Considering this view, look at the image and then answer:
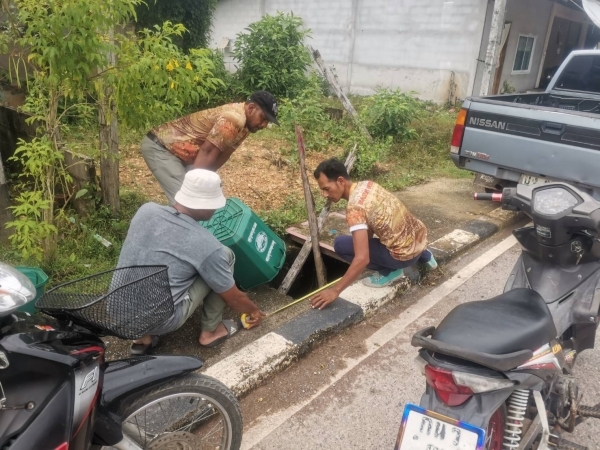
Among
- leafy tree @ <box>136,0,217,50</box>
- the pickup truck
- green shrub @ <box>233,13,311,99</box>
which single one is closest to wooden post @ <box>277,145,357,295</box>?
the pickup truck

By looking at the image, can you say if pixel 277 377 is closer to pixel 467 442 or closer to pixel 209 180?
pixel 209 180

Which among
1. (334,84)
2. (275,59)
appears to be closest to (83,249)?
(334,84)

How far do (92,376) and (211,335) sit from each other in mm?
1383

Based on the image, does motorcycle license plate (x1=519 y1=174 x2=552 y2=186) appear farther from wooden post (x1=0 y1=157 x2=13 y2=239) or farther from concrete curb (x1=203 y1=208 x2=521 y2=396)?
wooden post (x1=0 y1=157 x2=13 y2=239)

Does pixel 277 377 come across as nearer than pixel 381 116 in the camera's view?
Yes

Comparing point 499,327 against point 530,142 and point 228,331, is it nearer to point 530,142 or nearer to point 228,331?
point 228,331

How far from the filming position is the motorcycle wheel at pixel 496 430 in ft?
5.95

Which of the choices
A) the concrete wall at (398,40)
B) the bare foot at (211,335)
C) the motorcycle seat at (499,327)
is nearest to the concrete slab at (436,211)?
the bare foot at (211,335)

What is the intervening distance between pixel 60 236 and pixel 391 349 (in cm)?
271

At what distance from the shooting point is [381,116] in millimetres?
8141

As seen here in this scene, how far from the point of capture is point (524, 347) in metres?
1.72

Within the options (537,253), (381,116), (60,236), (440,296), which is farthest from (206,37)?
(537,253)

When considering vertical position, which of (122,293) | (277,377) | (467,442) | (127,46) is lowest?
(277,377)

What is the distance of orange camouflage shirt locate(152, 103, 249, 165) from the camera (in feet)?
11.8
